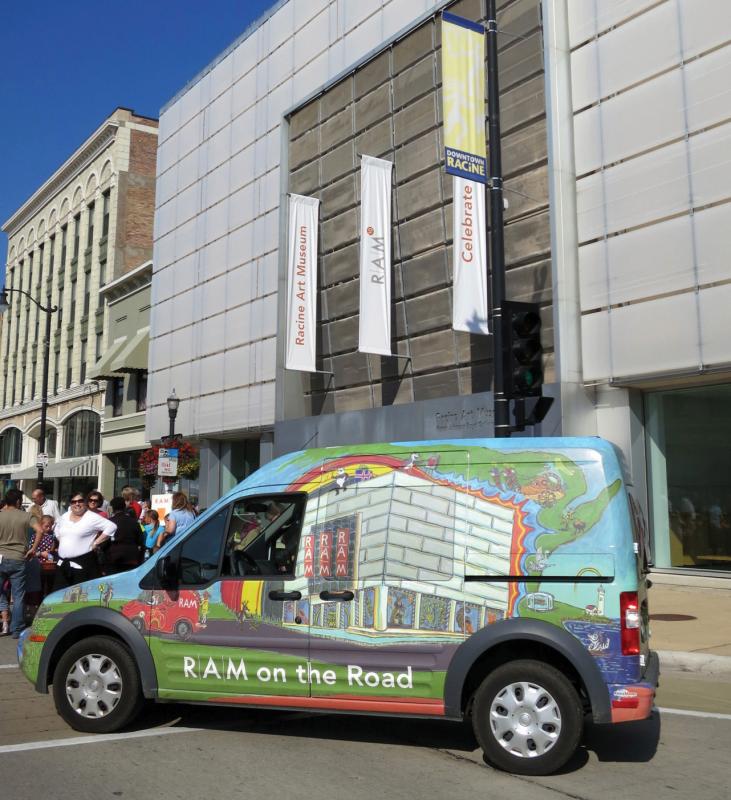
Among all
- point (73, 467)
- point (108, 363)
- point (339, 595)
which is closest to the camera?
point (339, 595)

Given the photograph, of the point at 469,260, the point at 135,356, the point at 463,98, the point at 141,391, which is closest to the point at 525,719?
the point at 463,98

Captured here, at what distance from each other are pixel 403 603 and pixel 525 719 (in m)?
1.03

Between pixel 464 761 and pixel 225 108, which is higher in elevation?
pixel 225 108

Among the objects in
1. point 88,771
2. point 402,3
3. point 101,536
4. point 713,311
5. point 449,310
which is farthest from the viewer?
point 402,3

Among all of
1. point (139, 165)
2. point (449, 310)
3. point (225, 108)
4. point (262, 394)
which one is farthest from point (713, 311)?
point (139, 165)

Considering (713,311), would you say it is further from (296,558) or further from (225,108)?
(225,108)

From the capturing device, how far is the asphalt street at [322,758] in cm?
486

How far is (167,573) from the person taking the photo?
612cm

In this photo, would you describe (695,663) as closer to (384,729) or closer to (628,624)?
(384,729)

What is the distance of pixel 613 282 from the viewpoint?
16578 millimetres

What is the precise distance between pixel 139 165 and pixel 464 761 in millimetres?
42744

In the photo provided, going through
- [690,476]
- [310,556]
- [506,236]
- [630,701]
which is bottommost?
[630,701]

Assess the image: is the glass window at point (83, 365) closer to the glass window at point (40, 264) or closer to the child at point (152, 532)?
the glass window at point (40, 264)

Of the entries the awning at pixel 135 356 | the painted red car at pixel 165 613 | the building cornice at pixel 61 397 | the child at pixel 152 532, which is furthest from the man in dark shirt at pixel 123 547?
the building cornice at pixel 61 397
